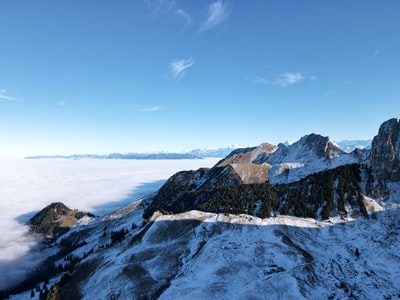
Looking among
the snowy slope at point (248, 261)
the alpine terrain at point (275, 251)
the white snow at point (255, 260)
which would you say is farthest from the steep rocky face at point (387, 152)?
the white snow at point (255, 260)

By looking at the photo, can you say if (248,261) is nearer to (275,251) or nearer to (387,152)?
(275,251)

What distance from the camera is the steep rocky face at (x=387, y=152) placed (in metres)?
120

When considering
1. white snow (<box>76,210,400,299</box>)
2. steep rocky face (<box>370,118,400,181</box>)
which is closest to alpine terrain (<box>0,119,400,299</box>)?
white snow (<box>76,210,400,299</box>)

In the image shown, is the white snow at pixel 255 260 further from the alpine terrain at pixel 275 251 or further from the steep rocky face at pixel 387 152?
the steep rocky face at pixel 387 152

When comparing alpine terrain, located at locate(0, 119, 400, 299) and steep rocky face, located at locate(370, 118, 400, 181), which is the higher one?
steep rocky face, located at locate(370, 118, 400, 181)

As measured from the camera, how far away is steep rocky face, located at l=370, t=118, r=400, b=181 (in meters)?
120

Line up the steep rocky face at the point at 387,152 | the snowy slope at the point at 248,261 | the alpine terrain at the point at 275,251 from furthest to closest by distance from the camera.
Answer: the steep rocky face at the point at 387,152 → the alpine terrain at the point at 275,251 → the snowy slope at the point at 248,261

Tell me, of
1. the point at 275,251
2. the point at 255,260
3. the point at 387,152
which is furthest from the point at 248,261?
the point at 387,152

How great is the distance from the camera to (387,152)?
408ft

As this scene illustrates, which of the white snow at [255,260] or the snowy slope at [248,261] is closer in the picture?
the white snow at [255,260]

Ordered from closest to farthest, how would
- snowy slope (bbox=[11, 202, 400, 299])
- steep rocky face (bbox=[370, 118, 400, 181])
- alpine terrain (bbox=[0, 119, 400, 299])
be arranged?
1. snowy slope (bbox=[11, 202, 400, 299])
2. alpine terrain (bbox=[0, 119, 400, 299])
3. steep rocky face (bbox=[370, 118, 400, 181])

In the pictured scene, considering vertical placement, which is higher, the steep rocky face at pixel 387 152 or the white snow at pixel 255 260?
the steep rocky face at pixel 387 152

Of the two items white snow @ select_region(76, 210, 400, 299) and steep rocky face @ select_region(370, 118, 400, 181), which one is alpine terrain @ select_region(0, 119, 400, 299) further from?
steep rocky face @ select_region(370, 118, 400, 181)

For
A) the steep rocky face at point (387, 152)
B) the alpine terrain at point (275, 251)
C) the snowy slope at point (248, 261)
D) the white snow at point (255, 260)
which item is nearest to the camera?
the white snow at point (255, 260)
